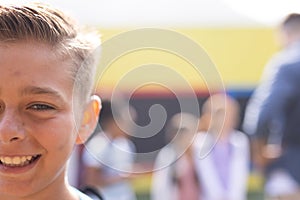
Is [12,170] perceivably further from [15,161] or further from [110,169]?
[110,169]

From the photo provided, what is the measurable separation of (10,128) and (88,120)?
318mm

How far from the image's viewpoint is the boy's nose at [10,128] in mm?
1617

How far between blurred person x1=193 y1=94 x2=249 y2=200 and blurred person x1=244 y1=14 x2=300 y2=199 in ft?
1.71

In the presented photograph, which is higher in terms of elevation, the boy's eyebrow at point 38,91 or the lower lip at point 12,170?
the boy's eyebrow at point 38,91

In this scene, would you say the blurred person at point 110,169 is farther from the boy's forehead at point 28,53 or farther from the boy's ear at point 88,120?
the boy's forehead at point 28,53

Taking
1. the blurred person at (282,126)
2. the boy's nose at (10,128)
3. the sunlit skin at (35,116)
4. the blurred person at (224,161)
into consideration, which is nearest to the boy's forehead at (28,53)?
the sunlit skin at (35,116)

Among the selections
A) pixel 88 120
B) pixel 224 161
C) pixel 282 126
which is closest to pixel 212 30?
pixel 224 161

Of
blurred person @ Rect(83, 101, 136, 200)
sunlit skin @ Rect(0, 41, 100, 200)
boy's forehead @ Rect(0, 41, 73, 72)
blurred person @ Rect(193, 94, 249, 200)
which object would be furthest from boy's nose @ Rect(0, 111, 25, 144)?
blurred person @ Rect(193, 94, 249, 200)

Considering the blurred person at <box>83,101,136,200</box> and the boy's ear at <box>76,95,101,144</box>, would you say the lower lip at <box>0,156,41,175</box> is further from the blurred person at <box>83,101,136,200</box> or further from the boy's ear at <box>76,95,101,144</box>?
the blurred person at <box>83,101,136,200</box>

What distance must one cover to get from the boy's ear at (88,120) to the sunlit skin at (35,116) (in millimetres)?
73

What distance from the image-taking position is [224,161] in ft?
17.9

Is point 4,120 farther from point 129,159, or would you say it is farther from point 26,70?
point 129,159

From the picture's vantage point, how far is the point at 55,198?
182 centimetres

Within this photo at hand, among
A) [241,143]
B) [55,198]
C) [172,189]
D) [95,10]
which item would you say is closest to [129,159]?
[172,189]
